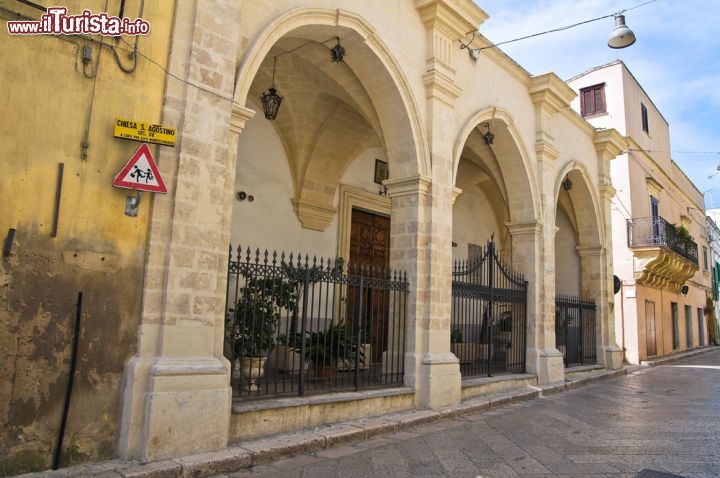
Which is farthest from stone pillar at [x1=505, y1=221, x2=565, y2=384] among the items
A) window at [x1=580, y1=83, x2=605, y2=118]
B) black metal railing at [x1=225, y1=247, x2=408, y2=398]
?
window at [x1=580, y1=83, x2=605, y2=118]

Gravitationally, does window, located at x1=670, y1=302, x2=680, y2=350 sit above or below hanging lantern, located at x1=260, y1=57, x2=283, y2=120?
below

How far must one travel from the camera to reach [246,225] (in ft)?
29.0

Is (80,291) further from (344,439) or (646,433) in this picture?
(646,433)

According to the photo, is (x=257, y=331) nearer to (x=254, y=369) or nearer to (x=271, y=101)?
(x=254, y=369)

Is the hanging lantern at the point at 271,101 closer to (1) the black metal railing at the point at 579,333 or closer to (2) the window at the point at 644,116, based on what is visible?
(1) the black metal railing at the point at 579,333

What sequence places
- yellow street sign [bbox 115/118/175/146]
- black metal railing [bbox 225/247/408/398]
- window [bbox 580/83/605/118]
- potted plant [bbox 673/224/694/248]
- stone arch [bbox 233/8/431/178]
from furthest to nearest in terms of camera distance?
potted plant [bbox 673/224/694/248] → window [bbox 580/83/605/118] → stone arch [bbox 233/8/431/178] → black metal railing [bbox 225/247/408/398] → yellow street sign [bbox 115/118/175/146]

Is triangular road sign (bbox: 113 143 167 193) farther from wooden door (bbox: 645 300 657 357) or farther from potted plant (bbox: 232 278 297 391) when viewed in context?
wooden door (bbox: 645 300 657 357)

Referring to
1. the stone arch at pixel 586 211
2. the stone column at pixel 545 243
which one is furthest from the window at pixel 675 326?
the stone column at pixel 545 243

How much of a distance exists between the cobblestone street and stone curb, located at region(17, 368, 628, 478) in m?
0.10

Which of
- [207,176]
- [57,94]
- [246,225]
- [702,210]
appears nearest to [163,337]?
[207,176]

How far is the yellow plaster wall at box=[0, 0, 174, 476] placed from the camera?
12.5 ft

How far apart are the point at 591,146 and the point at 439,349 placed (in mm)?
8553

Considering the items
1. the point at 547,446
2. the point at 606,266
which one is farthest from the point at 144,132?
the point at 606,266

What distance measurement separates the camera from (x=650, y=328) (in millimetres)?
17906
